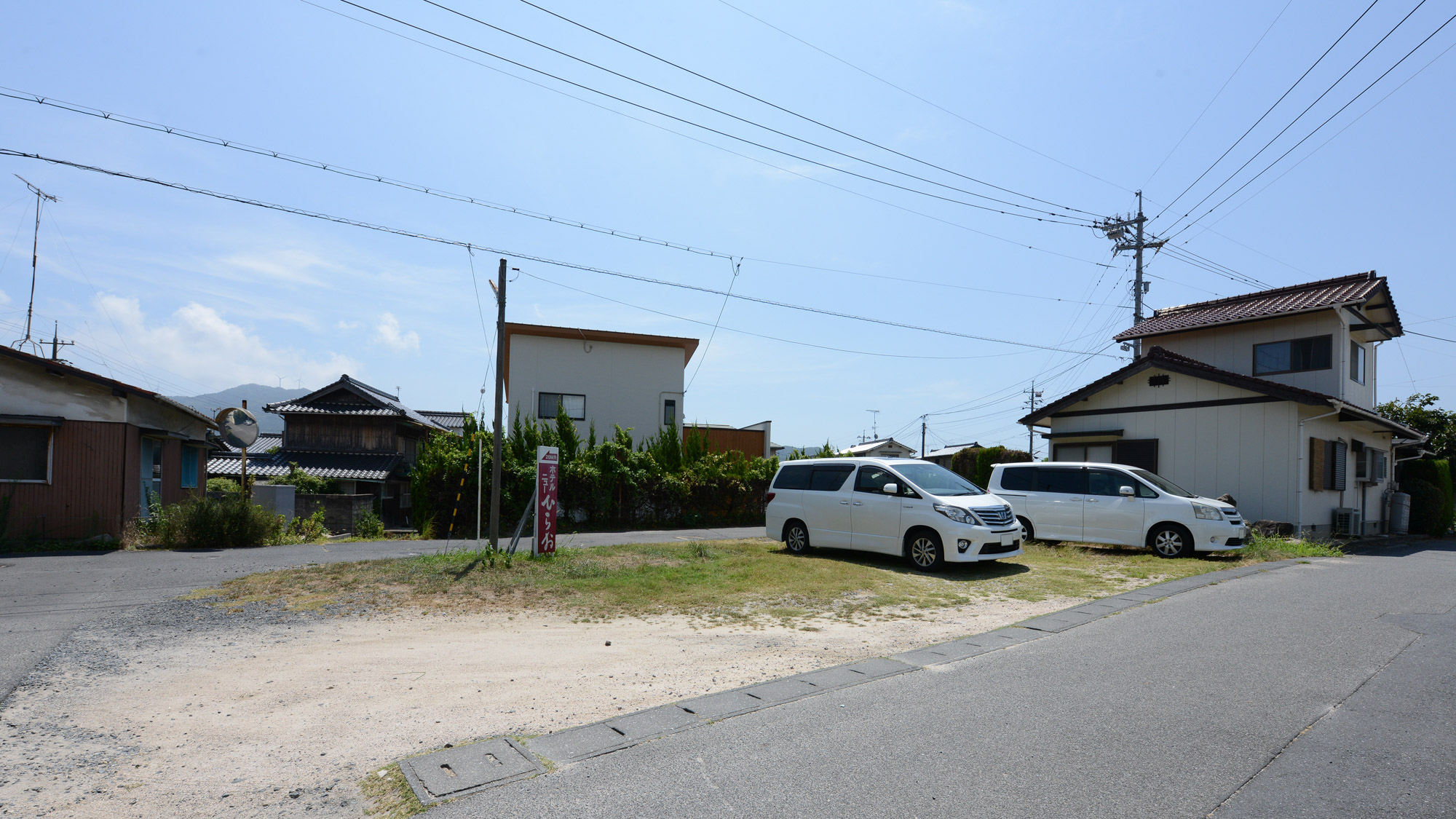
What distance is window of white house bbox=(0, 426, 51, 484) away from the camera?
14.4 m

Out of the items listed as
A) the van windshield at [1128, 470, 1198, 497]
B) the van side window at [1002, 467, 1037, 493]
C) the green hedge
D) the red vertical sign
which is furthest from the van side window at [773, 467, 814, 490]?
the green hedge

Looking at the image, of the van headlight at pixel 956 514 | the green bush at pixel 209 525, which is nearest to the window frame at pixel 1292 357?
the van headlight at pixel 956 514

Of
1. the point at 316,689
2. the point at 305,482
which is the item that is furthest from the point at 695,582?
the point at 305,482

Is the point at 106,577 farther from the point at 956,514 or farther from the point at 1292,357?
the point at 1292,357

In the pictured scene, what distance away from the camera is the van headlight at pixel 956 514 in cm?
1091

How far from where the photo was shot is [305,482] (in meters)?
26.0

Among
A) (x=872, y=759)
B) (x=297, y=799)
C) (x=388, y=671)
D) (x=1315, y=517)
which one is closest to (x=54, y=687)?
(x=388, y=671)

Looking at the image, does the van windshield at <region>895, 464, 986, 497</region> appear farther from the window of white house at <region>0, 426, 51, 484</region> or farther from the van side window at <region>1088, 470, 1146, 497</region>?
the window of white house at <region>0, 426, 51, 484</region>

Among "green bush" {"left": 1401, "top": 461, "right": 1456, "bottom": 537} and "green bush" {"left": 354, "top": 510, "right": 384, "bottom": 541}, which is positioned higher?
"green bush" {"left": 1401, "top": 461, "right": 1456, "bottom": 537}

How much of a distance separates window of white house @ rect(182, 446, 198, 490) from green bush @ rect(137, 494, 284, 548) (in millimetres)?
4093

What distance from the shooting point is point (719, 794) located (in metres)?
3.67

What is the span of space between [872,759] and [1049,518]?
449 inches

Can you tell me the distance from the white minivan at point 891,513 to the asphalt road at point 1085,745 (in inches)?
164

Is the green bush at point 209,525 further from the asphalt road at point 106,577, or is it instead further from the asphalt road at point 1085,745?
the asphalt road at point 1085,745
